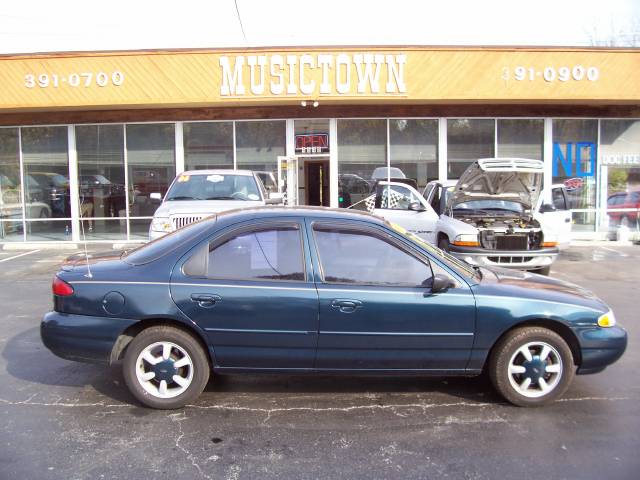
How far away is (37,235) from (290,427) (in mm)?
14887

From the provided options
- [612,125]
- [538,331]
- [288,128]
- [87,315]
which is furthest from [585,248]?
[87,315]

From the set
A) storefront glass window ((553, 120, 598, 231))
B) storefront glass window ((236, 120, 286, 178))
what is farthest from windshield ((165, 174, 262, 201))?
storefront glass window ((553, 120, 598, 231))

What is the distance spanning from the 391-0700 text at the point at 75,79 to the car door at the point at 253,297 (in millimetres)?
11348

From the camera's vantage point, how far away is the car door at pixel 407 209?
1059 centimetres

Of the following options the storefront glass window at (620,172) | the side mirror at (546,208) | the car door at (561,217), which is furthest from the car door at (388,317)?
the storefront glass window at (620,172)

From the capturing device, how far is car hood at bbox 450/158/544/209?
928 centimetres

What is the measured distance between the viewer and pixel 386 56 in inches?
555

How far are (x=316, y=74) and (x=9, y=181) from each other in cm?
944

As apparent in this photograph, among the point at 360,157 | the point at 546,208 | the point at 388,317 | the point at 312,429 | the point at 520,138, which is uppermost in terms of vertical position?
the point at 520,138

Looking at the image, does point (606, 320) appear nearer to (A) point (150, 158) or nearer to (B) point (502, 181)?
(B) point (502, 181)

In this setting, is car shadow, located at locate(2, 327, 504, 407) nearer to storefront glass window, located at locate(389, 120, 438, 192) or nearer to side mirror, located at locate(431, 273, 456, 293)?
side mirror, located at locate(431, 273, 456, 293)

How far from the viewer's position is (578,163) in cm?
1634

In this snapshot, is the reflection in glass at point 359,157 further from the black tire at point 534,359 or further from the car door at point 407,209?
the black tire at point 534,359

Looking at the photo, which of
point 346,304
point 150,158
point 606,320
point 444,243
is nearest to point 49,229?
point 150,158
